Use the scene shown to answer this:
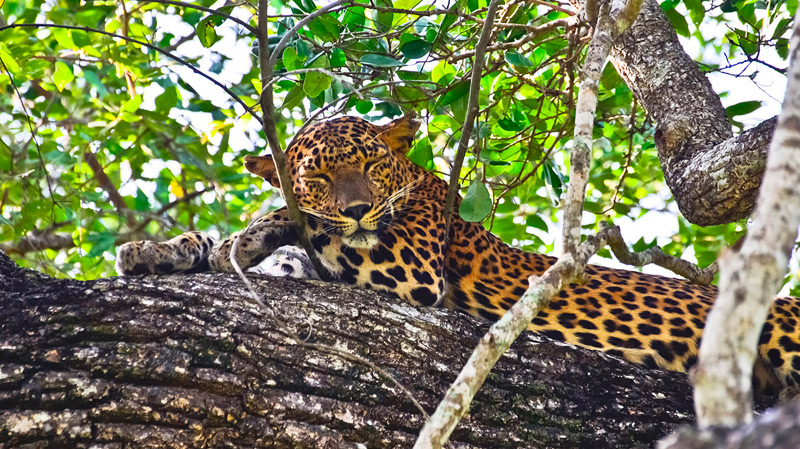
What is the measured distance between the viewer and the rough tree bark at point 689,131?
13.4 feet

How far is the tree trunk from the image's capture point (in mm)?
3008

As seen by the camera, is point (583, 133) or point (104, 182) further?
point (104, 182)

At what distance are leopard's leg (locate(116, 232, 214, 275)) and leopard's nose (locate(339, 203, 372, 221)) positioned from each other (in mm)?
831

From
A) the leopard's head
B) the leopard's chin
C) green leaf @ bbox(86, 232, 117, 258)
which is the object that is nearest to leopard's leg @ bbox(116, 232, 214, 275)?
the leopard's head

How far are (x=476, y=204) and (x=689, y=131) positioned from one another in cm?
137

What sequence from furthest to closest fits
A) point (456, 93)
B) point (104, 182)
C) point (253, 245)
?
point (104, 182), point (456, 93), point (253, 245)

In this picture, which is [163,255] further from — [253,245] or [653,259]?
[653,259]

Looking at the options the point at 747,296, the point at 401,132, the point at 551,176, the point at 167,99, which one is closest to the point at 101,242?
the point at 167,99

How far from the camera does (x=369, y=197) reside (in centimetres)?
527

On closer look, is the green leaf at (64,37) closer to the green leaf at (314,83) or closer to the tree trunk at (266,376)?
the green leaf at (314,83)

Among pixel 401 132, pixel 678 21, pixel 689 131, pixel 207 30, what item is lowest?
pixel 689 131

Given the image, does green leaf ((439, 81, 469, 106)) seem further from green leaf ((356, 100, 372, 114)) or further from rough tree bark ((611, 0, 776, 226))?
rough tree bark ((611, 0, 776, 226))

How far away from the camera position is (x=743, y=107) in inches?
212

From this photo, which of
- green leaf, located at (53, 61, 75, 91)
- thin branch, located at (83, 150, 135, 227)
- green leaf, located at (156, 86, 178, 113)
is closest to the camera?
green leaf, located at (156, 86, 178, 113)
